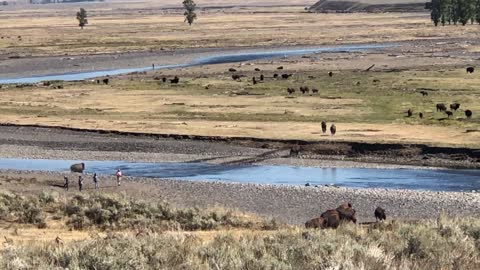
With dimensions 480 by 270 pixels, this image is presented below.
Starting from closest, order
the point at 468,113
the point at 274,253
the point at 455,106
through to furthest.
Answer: the point at 274,253 < the point at 468,113 < the point at 455,106

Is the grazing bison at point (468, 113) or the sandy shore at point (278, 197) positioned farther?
the grazing bison at point (468, 113)

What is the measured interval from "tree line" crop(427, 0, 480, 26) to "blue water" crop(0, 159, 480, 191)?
78.3 meters

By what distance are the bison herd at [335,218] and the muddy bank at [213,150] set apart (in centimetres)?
1056

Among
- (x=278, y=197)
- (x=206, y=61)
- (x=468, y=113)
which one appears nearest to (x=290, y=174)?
(x=278, y=197)

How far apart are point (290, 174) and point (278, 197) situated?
4.95 m

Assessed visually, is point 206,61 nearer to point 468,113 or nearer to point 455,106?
point 455,106

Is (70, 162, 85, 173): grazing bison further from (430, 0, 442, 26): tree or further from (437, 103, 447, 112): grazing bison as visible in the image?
(430, 0, 442, 26): tree

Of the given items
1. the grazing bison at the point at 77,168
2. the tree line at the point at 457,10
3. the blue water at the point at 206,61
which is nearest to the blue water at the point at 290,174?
the grazing bison at the point at 77,168

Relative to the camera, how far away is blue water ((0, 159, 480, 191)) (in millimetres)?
29625

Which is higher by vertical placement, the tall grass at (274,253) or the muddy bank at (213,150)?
the tall grass at (274,253)

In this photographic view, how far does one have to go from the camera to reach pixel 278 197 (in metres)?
27.3

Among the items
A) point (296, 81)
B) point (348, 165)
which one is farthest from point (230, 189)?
point (296, 81)

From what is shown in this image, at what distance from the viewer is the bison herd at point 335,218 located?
66.5ft

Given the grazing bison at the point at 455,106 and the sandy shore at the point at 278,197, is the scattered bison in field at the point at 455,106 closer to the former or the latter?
the grazing bison at the point at 455,106
